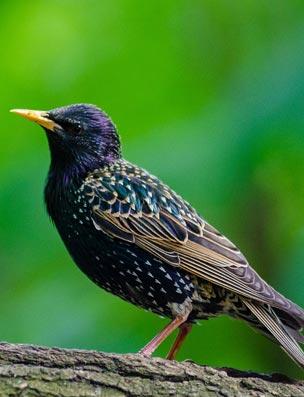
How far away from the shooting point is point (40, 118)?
6500 millimetres

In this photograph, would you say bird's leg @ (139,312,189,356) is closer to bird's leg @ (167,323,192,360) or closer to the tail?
bird's leg @ (167,323,192,360)

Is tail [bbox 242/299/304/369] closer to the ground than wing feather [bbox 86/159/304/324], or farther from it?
closer to the ground

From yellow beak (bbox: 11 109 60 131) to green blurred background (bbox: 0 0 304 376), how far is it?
608mm

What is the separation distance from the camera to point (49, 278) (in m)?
7.23

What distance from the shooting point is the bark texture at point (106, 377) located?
491 centimetres

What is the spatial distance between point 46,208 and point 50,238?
0.74m

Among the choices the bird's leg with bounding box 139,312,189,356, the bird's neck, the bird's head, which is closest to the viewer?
the bird's leg with bounding box 139,312,189,356

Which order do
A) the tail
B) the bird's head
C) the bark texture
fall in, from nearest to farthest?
the bark texture → the tail → the bird's head

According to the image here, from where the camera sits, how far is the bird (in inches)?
245

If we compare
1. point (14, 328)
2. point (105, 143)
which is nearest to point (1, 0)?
point (105, 143)

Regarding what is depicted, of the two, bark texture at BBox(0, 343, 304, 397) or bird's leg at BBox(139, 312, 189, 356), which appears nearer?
bark texture at BBox(0, 343, 304, 397)

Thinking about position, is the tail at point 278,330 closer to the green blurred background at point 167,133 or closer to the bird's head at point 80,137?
the green blurred background at point 167,133

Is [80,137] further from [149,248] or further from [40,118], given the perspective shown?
[149,248]

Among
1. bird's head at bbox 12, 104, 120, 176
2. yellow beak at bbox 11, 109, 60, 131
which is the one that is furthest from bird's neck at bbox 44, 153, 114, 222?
yellow beak at bbox 11, 109, 60, 131
